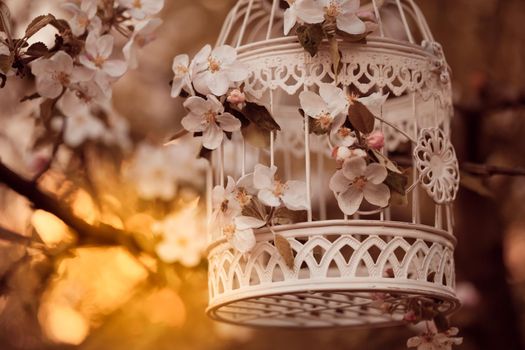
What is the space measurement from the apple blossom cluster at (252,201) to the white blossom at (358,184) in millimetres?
50

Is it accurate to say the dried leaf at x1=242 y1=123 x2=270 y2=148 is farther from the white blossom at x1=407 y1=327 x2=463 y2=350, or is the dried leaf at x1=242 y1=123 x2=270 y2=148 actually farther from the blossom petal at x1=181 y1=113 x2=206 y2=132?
the white blossom at x1=407 y1=327 x2=463 y2=350

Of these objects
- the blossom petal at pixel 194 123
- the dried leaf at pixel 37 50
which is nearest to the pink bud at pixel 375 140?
the blossom petal at pixel 194 123

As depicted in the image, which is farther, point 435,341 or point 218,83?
point 435,341

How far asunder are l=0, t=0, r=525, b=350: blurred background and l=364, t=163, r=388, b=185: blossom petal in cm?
68

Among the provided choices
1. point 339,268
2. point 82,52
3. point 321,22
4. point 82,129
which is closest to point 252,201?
point 339,268

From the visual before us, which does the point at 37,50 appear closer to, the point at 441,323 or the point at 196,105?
the point at 196,105

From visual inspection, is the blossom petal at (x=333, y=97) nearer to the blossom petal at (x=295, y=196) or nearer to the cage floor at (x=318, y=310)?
the blossom petal at (x=295, y=196)

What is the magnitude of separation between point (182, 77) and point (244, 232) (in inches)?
8.6

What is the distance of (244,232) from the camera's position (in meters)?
1.17

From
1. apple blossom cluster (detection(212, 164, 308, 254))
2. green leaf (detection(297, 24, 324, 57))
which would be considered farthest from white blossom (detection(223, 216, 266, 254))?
green leaf (detection(297, 24, 324, 57))

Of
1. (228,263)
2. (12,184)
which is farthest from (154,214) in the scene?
(228,263)

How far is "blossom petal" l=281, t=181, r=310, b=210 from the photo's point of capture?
1164 mm

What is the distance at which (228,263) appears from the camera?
1239 mm

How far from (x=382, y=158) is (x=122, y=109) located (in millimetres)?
1578
